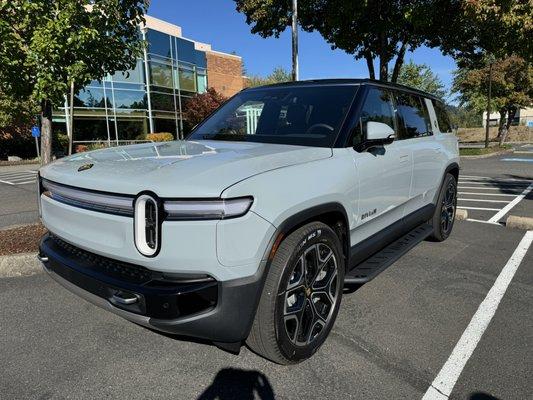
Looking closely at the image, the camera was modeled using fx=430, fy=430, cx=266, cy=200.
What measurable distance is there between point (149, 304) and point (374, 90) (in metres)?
2.64

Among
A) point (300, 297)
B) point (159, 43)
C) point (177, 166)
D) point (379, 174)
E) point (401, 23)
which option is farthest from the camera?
point (159, 43)

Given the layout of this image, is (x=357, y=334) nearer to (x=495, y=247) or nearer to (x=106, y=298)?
(x=106, y=298)

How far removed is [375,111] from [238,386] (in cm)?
245

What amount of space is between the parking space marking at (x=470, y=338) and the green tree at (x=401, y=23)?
9701mm

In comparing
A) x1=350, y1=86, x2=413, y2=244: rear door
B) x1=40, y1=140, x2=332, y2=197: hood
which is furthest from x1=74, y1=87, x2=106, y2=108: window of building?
x1=350, y1=86, x2=413, y2=244: rear door

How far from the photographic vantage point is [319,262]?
109 inches

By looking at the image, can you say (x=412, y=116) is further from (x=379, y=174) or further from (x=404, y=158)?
(x=379, y=174)

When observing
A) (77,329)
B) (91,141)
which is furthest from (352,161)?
(91,141)

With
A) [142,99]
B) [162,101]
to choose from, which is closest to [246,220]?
[142,99]

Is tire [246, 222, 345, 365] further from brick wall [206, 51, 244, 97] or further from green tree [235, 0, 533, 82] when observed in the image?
brick wall [206, 51, 244, 97]

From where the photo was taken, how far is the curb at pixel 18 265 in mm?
4297

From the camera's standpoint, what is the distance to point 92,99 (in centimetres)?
2567

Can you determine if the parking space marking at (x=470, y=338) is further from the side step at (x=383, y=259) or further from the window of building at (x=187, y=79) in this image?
the window of building at (x=187, y=79)

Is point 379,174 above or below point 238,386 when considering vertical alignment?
above
